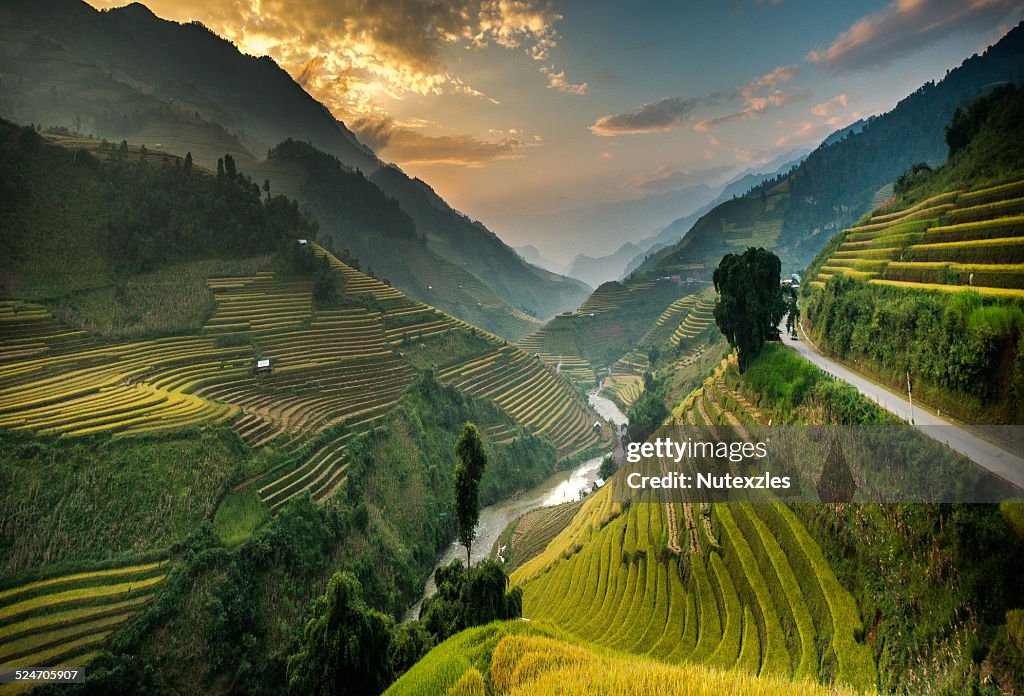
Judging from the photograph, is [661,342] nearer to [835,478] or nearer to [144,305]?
[835,478]

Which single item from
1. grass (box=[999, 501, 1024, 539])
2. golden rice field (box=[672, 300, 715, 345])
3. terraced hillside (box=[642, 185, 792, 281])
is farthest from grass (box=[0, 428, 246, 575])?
terraced hillside (box=[642, 185, 792, 281])

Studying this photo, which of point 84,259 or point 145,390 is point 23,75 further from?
point 145,390

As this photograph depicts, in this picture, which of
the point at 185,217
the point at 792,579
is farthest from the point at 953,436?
the point at 185,217

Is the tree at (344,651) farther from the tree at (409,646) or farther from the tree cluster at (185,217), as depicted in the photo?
the tree cluster at (185,217)

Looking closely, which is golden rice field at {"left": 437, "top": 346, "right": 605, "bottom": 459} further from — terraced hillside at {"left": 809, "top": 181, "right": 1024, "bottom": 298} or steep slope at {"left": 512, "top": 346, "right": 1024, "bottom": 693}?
terraced hillside at {"left": 809, "top": 181, "right": 1024, "bottom": 298}

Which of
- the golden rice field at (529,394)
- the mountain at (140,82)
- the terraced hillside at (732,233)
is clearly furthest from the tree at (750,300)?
the terraced hillside at (732,233)

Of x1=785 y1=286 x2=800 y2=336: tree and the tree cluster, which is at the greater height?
the tree cluster
